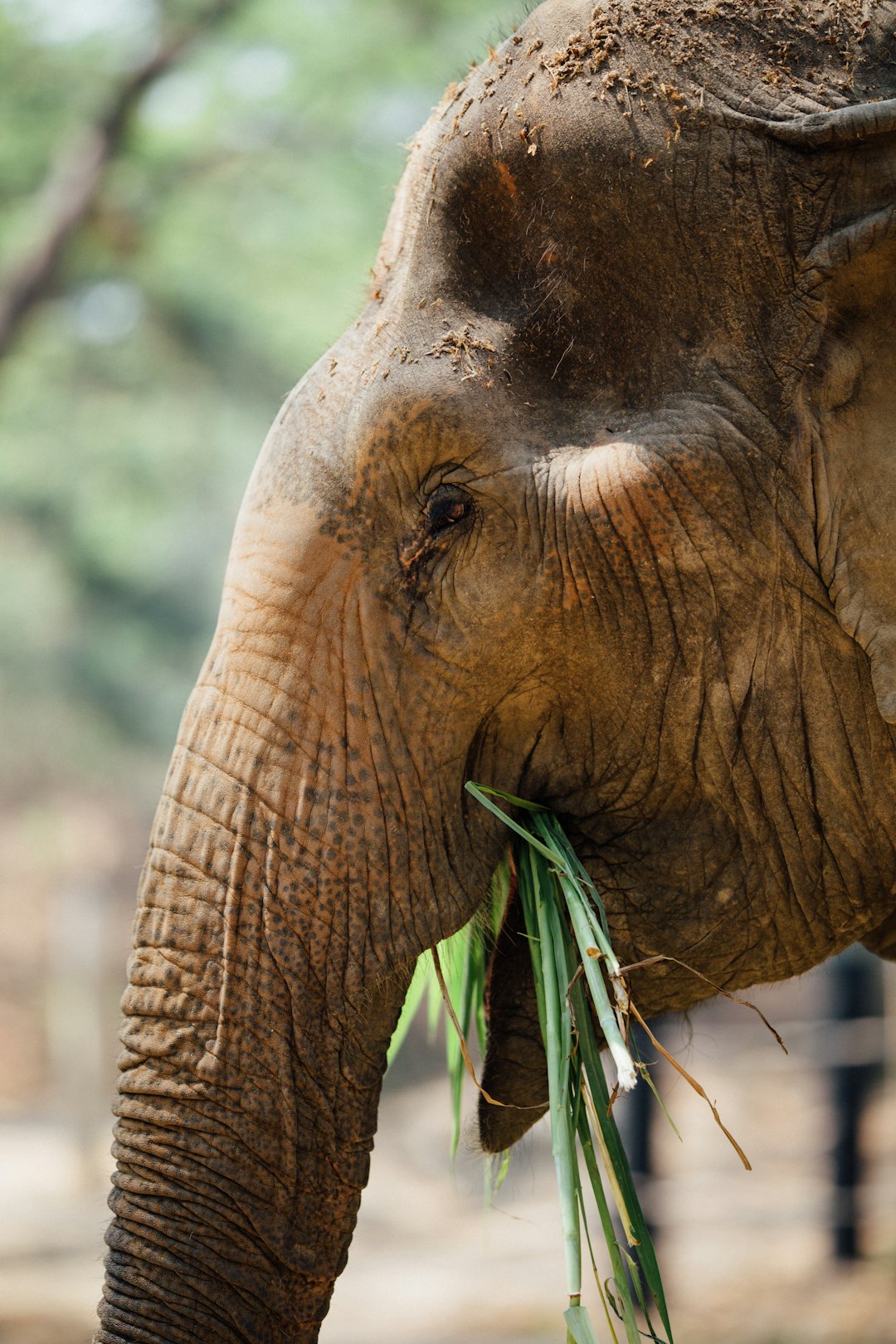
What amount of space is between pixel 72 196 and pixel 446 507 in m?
9.73

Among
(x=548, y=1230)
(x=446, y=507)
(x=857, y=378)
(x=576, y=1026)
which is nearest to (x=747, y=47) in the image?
(x=857, y=378)

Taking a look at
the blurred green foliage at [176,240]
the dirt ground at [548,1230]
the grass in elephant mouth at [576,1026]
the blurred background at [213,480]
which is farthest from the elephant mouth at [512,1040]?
the blurred green foliage at [176,240]

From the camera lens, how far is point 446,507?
1980 mm

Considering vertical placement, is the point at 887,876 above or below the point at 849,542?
below

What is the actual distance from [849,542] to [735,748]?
0.29 m

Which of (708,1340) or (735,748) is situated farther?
(708,1340)

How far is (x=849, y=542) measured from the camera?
6.13 ft

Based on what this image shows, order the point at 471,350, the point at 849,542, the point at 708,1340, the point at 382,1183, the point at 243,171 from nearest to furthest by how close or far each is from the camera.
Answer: the point at 849,542 → the point at 471,350 → the point at 708,1340 → the point at 382,1183 → the point at 243,171

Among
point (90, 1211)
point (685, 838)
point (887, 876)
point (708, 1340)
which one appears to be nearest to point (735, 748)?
point (685, 838)

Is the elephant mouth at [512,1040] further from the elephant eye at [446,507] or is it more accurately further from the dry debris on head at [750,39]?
the dry debris on head at [750,39]

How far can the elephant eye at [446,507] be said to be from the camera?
6.49 ft

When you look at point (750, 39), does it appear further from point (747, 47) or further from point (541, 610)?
point (541, 610)

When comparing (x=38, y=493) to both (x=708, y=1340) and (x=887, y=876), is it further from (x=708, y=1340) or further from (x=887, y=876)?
(x=887, y=876)

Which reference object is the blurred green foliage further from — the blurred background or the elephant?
the elephant
